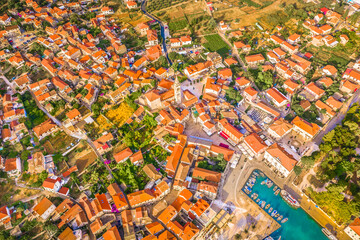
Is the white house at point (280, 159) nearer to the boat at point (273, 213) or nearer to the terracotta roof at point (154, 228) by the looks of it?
the boat at point (273, 213)

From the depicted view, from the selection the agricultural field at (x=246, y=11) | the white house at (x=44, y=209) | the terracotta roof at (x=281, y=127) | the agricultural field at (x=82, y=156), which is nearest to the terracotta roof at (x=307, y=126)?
the terracotta roof at (x=281, y=127)

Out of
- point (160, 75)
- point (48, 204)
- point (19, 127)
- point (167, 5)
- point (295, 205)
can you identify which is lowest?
point (295, 205)

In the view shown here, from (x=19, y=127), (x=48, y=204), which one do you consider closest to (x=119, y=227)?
(x=48, y=204)

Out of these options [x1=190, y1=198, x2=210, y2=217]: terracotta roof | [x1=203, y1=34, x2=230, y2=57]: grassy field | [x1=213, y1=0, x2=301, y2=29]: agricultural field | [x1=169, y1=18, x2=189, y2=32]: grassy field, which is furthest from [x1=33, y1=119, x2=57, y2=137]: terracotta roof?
[x1=213, y1=0, x2=301, y2=29]: agricultural field

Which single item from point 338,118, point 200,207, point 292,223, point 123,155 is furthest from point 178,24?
point 292,223

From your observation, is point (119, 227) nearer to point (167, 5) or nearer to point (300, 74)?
point (300, 74)

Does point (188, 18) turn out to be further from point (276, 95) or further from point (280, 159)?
point (280, 159)
